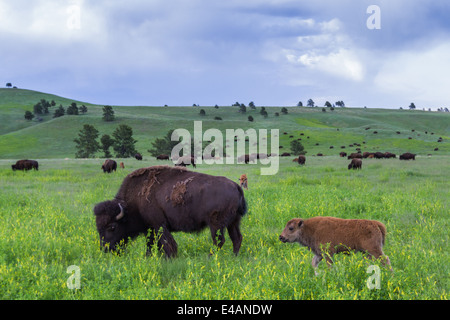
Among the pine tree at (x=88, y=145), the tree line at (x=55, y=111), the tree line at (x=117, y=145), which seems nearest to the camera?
the tree line at (x=117, y=145)

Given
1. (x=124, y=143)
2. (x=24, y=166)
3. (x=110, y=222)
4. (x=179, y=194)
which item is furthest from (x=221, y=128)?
Answer: (x=179, y=194)

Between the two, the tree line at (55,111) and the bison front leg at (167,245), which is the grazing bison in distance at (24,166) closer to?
the bison front leg at (167,245)

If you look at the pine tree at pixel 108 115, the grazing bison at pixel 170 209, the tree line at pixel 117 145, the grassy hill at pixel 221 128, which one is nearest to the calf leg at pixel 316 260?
the grazing bison at pixel 170 209

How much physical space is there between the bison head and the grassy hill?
6157 centimetres

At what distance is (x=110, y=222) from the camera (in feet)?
20.6

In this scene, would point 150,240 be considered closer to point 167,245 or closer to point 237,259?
point 167,245

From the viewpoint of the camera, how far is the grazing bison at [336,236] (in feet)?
16.7

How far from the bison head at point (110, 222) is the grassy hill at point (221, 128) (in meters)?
61.6

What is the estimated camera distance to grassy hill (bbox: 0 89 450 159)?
73.3 m

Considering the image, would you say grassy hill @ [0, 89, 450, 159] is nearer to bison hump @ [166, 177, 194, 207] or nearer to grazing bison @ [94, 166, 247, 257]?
A: grazing bison @ [94, 166, 247, 257]

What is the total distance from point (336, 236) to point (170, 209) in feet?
9.88

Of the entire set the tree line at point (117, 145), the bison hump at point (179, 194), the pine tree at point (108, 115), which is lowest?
the tree line at point (117, 145)

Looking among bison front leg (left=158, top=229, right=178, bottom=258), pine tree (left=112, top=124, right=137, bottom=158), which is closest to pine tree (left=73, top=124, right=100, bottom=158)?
pine tree (left=112, top=124, right=137, bottom=158)
